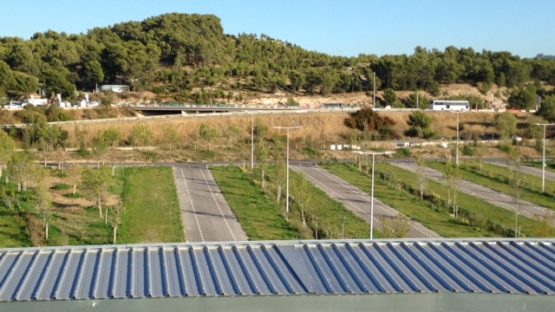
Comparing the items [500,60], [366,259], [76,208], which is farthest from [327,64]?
[366,259]

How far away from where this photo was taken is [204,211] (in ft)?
83.2

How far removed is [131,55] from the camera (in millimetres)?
68688

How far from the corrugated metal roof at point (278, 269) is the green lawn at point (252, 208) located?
12.1 m

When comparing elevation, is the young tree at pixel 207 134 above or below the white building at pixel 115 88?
below

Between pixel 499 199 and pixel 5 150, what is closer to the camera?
pixel 499 199

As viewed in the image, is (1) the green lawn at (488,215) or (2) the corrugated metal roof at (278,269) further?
(1) the green lawn at (488,215)

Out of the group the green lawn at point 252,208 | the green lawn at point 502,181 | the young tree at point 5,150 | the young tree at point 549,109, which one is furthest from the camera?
the young tree at point 549,109

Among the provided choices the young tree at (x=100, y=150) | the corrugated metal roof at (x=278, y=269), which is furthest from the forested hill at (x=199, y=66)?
the corrugated metal roof at (x=278, y=269)

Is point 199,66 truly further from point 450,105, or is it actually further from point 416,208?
point 416,208

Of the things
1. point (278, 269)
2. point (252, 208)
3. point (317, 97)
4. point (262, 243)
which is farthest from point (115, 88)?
point (278, 269)

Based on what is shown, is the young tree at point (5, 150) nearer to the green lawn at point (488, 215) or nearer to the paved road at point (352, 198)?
the paved road at point (352, 198)

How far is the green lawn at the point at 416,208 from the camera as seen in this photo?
23109mm

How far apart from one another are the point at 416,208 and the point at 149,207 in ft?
33.2

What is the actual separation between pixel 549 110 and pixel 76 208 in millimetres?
41482
